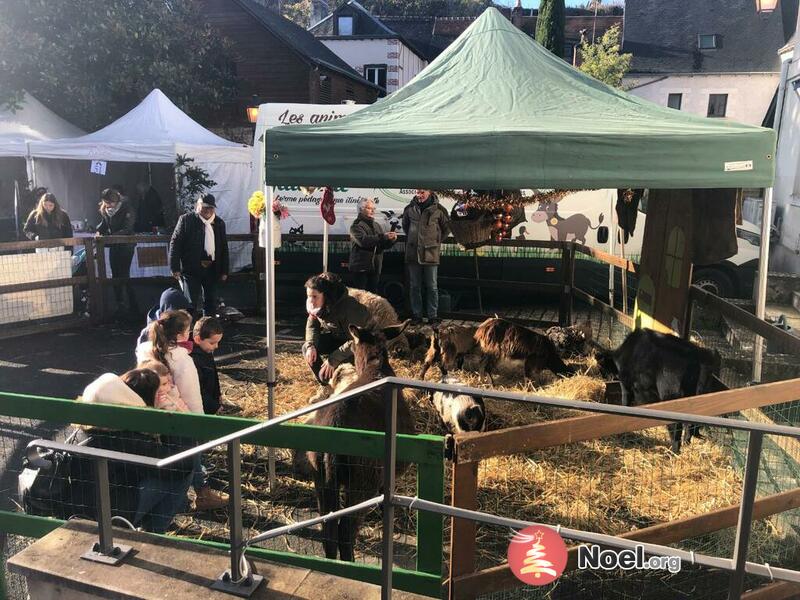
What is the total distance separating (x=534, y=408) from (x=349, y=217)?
6031 millimetres

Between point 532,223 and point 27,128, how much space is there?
1164 centimetres

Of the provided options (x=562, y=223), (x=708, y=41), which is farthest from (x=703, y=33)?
(x=562, y=223)

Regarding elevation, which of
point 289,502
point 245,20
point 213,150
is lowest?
point 289,502

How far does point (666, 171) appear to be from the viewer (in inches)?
150

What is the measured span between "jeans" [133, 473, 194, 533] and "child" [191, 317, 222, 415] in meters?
1.12

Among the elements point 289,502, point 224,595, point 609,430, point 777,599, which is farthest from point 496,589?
point 289,502

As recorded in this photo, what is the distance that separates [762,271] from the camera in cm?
437

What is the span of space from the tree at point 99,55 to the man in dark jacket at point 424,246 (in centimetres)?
1122

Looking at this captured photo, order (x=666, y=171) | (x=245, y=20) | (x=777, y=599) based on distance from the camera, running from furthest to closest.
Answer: (x=245, y=20)
(x=666, y=171)
(x=777, y=599)

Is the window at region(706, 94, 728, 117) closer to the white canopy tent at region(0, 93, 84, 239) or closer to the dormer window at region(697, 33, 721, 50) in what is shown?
the dormer window at region(697, 33, 721, 50)

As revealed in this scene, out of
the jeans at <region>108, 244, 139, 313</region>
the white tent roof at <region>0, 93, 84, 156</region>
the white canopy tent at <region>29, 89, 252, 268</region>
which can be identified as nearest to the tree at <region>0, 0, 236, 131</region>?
the white tent roof at <region>0, 93, 84, 156</region>

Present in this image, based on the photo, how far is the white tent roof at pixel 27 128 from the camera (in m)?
12.4

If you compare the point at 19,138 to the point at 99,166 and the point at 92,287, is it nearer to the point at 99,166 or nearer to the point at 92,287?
the point at 99,166

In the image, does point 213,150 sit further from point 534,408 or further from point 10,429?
point 534,408
